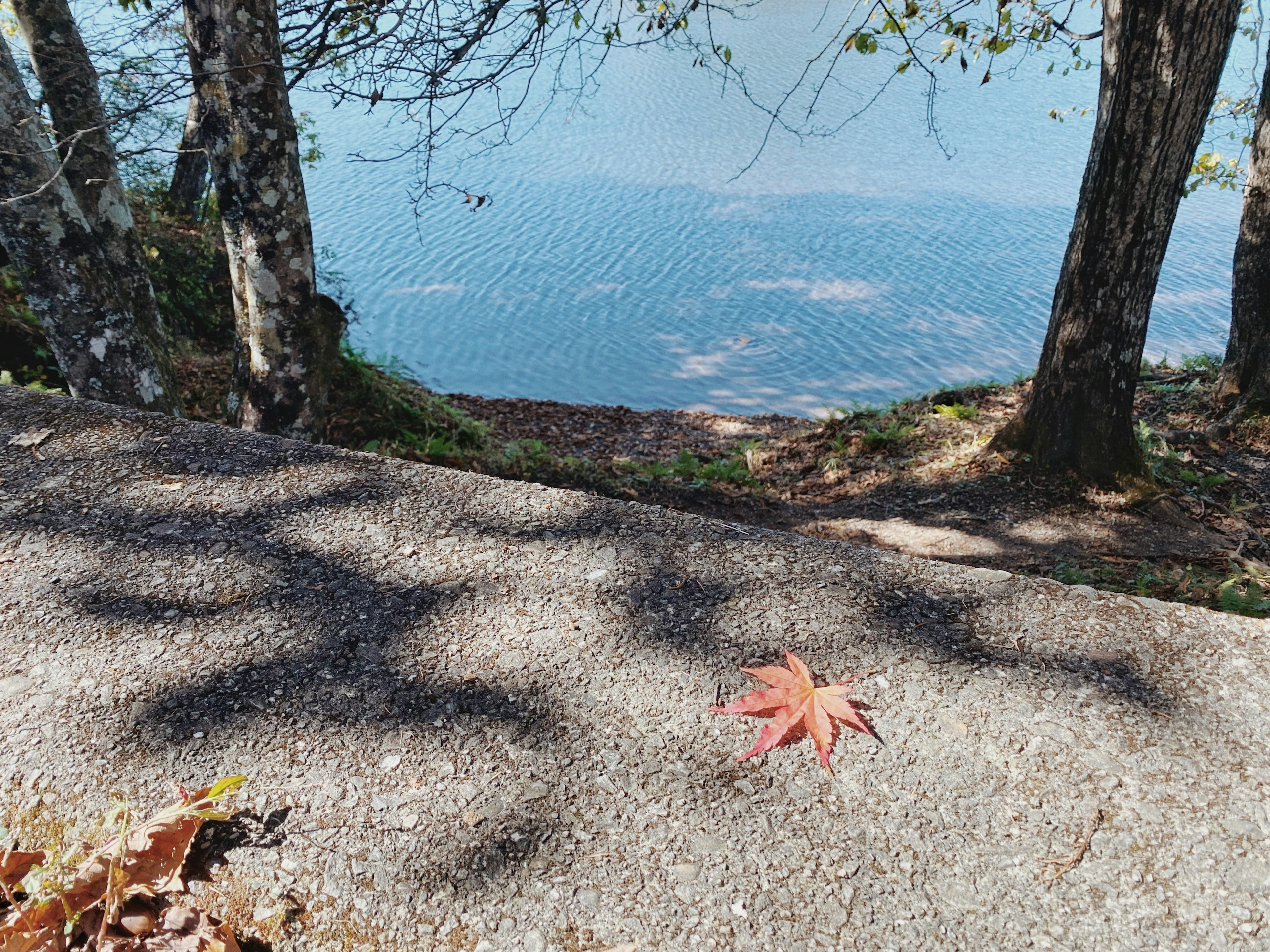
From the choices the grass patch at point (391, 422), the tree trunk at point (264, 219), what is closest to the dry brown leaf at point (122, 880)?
the tree trunk at point (264, 219)

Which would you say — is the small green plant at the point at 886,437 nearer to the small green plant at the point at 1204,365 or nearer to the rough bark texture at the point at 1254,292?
the rough bark texture at the point at 1254,292

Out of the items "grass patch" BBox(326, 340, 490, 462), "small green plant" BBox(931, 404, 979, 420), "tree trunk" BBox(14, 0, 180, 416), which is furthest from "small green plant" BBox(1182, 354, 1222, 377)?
"tree trunk" BBox(14, 0, 180, 416)

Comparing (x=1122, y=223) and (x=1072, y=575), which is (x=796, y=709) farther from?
(x=1122, y=223)

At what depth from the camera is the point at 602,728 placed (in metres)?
1.77

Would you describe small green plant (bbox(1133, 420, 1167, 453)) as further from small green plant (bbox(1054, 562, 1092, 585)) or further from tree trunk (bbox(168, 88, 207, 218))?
tree trunk (bbox(168, 88, 207, 218))

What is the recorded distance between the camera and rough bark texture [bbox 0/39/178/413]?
13.1 ft

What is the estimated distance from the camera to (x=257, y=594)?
212cm

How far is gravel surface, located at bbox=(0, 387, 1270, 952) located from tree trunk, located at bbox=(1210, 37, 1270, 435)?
4839 millimetres

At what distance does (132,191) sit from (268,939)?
395 inches

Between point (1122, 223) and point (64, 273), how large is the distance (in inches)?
208

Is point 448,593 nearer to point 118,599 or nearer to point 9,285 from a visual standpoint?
point 118,599

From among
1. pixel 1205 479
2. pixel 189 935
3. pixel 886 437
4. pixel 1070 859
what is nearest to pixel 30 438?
pixel 189 935

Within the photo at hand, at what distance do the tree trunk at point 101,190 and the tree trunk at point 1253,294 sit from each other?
6888 millimetres

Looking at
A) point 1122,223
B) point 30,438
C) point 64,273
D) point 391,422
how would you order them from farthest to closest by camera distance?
point 391,422 < point 64,273 < point 1122,223 < point 30,438
